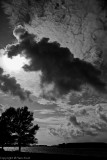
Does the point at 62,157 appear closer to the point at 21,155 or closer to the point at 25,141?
the point at 21,155

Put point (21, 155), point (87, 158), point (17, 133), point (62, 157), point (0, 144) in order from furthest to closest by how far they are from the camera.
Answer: point (0, 144)
point (17, 133)
point (21, 155)
point (62, 157)
point (87, 158)

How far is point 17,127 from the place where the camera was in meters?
45.7

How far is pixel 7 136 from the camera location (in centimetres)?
4650

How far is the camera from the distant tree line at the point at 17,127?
4581cm

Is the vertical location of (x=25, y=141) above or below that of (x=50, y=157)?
above

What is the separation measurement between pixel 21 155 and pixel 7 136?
9988 millimetres

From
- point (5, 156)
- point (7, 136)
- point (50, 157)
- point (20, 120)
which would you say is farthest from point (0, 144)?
point (50, 157)

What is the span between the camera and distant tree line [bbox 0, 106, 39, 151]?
45812 millimetres

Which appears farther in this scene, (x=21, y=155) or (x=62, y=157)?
(x=21, y=155)

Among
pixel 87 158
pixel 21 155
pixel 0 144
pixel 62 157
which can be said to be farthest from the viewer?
pixel 0 144

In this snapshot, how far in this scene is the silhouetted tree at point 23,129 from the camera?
45.7 metres

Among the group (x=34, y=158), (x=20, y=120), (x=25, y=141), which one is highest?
(x=20, y=120)

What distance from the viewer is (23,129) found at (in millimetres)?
45781

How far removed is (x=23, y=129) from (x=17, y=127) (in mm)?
1434
